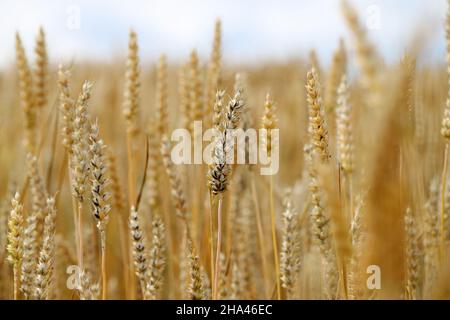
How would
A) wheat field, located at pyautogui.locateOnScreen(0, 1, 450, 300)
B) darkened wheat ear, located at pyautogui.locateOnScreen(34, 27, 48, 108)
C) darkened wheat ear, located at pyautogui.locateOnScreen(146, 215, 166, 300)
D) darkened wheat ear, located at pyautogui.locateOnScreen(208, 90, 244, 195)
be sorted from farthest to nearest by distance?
darkened wheat ear, located at pyautogui.locateOnScreen(34, 27, 48, 108) → darkened wheat ear, located at pyautogui.locateOnScreen(146, 215, 166, 300) → darkened wheat ear, located at pyautogui.locateOnScreen(208, 90, 244, 195) → wheat field, located at pyautogui.locateOnScreen(0, 1, 450, 300)

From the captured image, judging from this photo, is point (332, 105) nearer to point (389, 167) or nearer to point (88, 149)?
point (88, 149)

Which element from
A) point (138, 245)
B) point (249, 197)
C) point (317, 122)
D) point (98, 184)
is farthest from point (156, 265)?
point (249, 197)

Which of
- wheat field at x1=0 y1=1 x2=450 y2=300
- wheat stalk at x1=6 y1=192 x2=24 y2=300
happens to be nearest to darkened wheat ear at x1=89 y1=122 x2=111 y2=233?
wheat field at x1=0 y1=1 x2=450 y2=300

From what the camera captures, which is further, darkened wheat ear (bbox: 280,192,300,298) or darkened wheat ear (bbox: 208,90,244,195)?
darkened wheat ear (bbox: 280,192,300,298)

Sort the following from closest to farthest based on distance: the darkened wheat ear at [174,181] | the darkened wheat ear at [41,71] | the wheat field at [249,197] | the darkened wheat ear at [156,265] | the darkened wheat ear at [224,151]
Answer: the wheat field at [249,197] → the darkened wheat ear at [224,151] → the darkened wheat ear at [156,265] → the darkened wheat ear at [174,181] → the darkened wheat ear at [41,71]

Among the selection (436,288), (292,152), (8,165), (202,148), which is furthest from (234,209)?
(292,152)

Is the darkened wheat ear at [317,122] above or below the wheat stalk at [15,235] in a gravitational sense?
above

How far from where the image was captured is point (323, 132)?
740mm

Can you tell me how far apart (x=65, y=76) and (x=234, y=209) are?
0.51m

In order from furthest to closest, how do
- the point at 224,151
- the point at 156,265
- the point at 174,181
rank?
the point at 174,181 → the point at 156,265 → the point at 224,151

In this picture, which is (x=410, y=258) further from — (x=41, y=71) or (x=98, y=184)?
(x=41, y=71)

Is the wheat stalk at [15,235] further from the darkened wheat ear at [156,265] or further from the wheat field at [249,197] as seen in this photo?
the darkened wheat ear at [156,265]

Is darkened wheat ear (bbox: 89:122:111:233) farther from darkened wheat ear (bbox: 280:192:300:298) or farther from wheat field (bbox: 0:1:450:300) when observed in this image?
darkened wheat ear (bbox: 280:192:300:298)

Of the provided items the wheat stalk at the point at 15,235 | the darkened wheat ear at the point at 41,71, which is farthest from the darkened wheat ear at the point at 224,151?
Answer: the darkened wheat ear at the point at 41,71
